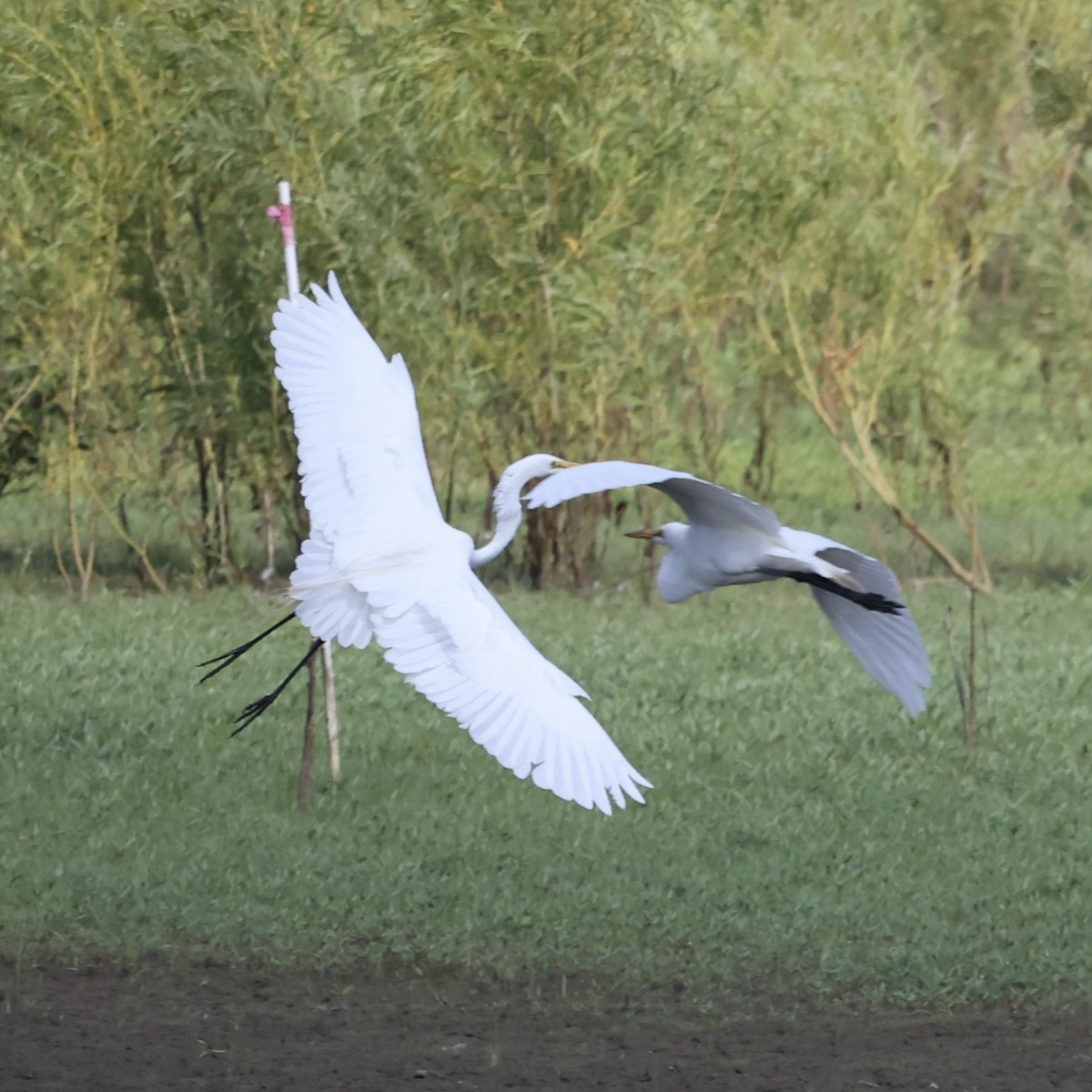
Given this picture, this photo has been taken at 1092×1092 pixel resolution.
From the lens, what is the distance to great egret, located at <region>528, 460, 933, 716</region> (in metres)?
4.01

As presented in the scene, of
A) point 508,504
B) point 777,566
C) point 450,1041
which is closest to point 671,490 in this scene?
point 777,566

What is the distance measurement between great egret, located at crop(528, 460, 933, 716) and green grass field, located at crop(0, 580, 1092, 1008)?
0.73 meters

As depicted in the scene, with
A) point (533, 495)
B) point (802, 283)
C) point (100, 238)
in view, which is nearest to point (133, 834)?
point (533, 495)

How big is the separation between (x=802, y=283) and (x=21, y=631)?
4.17 metres

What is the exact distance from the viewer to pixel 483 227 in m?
9.62

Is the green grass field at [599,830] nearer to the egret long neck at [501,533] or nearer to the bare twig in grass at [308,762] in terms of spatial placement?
the bare twig in grass at [308,762]

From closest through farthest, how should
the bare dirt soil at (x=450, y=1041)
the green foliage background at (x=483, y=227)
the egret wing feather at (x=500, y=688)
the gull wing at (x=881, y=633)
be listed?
the egret wing feather at (x=500, y=688)
the bare dirt soil at (x=450, y=1041)
the gull wing at (x=881, y=633)
the green foliage background at (x=483, y=227)

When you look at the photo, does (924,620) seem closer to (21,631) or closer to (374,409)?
(21,631)

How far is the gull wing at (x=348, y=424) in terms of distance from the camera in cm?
454

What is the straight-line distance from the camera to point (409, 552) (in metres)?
4.30

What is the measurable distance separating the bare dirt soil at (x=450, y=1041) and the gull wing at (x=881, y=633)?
0.73 meters

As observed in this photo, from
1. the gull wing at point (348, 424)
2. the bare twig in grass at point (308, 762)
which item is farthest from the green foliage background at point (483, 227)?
the gull wing at point (348, 424)

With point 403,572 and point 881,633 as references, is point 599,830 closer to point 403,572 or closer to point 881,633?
point 881,633

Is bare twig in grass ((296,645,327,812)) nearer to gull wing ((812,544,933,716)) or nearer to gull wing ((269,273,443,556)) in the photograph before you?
gull wing ((269,273,443,556))
